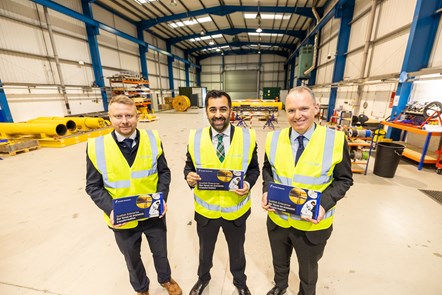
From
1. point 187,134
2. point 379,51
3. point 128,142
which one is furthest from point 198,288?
point 379,51

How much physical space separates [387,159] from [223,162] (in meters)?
4.39

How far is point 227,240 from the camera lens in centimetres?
169

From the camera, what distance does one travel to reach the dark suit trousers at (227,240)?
1629 mm

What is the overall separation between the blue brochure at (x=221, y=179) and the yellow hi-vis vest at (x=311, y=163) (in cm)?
30

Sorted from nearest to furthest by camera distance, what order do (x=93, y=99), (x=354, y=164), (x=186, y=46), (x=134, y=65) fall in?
(x=354, y=164)
(x=93, y=99)
(x=134, y=65)
(x=186, y=46)

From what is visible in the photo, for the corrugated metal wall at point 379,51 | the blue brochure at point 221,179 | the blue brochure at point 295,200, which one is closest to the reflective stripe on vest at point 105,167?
the blue brochure at point 221,179

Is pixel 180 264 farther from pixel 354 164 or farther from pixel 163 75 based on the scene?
pixel 163 75

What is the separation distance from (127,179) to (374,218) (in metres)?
3.41

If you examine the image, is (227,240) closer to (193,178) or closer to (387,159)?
(193,178)

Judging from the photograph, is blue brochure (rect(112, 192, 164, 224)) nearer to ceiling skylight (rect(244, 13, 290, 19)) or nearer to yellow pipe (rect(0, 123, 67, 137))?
yellow pipe (rect(0, 123, 67, 137))

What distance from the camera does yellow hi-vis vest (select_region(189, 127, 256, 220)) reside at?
60.4 inches

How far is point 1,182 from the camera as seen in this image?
417 cm

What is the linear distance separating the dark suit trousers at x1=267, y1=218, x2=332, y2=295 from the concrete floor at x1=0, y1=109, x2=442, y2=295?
0.42m

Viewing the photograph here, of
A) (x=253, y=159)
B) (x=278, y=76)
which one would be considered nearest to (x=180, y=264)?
(x=253, y=159)
